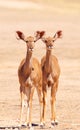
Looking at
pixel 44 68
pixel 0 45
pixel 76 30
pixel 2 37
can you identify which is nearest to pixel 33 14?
pixel 76 30

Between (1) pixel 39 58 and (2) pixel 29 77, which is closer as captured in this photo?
(2) pixel 29 77

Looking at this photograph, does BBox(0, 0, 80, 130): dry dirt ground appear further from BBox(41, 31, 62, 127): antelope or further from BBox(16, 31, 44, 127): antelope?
BBox(16, 31, 44, 127): antelope

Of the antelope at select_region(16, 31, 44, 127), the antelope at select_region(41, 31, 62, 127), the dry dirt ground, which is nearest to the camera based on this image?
the antelope at select_region(16, 31, 44, 127)

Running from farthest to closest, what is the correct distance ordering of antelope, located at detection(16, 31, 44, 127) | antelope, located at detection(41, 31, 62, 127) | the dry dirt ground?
1. the dry dirt ground
2. antelope, located at detection(41, 31, 62, 127)
3. antelope, located at detection(16, 31, 44, 127)

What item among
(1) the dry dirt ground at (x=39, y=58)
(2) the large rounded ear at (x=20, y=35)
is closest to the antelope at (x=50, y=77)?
(1) the dry dirt ground at (x=39, y=58)

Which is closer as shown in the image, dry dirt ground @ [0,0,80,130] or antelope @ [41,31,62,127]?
antelope @ [41,31,62,127]

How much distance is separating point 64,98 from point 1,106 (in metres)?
2.34

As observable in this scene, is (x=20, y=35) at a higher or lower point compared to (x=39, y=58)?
higher

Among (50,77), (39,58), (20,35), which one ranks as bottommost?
(39,58)

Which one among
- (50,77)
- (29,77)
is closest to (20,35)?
(29,77)

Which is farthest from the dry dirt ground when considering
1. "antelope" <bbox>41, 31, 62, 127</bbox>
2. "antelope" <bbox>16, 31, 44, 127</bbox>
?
"antelope" <bbox>16, 31, 44, 127</bbox>

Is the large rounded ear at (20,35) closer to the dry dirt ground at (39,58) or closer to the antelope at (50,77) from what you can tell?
the antelope at (50,77)

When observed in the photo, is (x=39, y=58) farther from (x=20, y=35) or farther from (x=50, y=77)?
(x=20, y=35)

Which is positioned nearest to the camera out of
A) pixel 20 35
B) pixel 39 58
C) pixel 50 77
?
pixel 20 35
